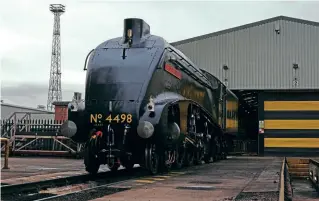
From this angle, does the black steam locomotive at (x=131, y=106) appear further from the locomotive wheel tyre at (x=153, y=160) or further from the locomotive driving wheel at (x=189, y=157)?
the locomotive driving wheel at (x=189, y=157)

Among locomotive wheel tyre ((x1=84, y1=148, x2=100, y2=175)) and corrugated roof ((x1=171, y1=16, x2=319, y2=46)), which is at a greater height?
corrugated roof ((x1=171, y1=16, x2=319, y2=46))

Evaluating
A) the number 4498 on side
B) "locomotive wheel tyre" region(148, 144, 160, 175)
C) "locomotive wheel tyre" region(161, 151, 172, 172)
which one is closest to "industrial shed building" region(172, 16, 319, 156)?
"locomotive wheel tyre" region(161, 151, 172, 172)

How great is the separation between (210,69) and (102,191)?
858 inches

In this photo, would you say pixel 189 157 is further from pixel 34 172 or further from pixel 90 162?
pixel 34 172

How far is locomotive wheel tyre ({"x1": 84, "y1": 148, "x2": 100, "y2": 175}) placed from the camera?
33.8 ft

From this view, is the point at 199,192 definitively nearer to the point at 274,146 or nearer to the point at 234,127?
the point at 234,127

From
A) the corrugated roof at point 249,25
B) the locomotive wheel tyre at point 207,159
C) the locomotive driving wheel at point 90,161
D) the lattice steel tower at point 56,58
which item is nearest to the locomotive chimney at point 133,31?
the locomotive driving wheel at point 90,161

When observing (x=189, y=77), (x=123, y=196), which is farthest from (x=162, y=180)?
(x=189, y=77)

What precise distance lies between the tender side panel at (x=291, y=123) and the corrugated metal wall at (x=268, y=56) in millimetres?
1353

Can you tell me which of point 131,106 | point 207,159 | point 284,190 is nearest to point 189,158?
point 207,159

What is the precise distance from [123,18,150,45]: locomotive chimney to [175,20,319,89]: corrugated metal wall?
1809 centimetres

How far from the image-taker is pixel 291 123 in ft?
86.7

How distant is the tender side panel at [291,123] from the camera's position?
1032 inches

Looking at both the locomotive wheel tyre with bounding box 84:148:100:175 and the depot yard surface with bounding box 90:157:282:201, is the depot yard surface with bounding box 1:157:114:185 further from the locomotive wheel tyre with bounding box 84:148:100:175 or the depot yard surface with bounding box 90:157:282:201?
the depot yard surface with bounding box 90:157:282:201
